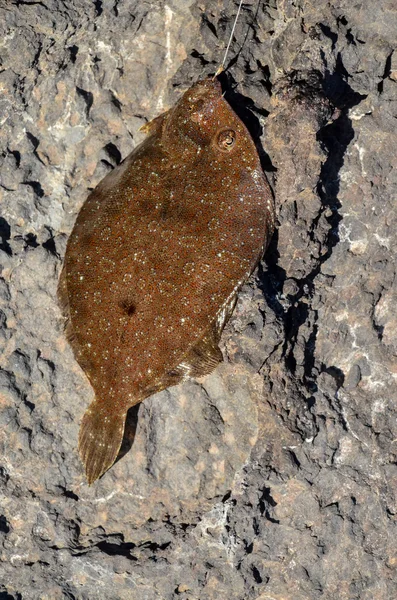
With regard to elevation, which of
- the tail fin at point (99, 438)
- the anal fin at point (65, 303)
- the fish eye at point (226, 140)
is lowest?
the tail fin at point (99, 438)

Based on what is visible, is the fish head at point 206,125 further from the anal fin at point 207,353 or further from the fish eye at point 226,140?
the anal fin at point 207,353

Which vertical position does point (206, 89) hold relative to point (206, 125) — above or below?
above

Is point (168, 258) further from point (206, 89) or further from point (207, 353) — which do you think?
point (206, 89)

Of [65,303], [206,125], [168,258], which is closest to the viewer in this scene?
[168,258]

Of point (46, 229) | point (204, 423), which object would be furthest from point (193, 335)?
point (46, 229)

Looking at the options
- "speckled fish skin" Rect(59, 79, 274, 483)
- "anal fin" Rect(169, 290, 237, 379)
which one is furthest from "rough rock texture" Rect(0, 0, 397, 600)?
"speckled fish skin" Rect(59, 79, 274, 483)

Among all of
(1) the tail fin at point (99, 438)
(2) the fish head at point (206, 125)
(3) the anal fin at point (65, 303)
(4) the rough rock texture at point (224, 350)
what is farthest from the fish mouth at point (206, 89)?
(1) the tail fin at point (99, 438)

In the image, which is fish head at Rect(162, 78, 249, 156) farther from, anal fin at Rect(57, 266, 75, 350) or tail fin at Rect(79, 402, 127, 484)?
tail fin at Rect(79, 402, 127, 484)

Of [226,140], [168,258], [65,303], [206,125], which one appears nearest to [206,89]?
[206,125]
